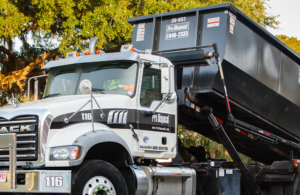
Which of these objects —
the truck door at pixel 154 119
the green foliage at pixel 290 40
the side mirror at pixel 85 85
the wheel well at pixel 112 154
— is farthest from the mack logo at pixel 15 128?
the green foliage at pixel 290 40

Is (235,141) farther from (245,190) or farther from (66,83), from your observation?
(66,83)

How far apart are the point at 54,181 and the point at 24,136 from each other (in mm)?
839

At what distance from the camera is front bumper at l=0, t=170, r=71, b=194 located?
5156mm

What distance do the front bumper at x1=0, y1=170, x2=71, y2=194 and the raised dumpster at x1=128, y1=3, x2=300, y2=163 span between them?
3136 millimetres

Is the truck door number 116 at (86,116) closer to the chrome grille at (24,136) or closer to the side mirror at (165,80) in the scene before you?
the chrome grille at (24,136)

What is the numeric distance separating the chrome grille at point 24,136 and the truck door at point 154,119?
6.14 feet

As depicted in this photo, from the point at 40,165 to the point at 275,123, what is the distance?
5649 millimetres

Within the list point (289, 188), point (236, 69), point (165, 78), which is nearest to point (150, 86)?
point (165, 78)

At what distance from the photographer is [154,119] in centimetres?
710

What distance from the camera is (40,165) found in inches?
218

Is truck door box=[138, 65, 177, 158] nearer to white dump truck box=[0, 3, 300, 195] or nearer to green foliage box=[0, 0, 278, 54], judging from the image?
white dump truck box=[0, 3, 300, 195]

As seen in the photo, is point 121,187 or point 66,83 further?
point 66,83

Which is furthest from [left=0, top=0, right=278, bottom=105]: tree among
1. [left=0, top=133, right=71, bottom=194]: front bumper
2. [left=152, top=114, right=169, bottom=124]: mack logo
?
[left=0, top=133, right=71, bottom=194]: front bumper

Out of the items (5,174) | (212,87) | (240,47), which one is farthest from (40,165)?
(240,47)
